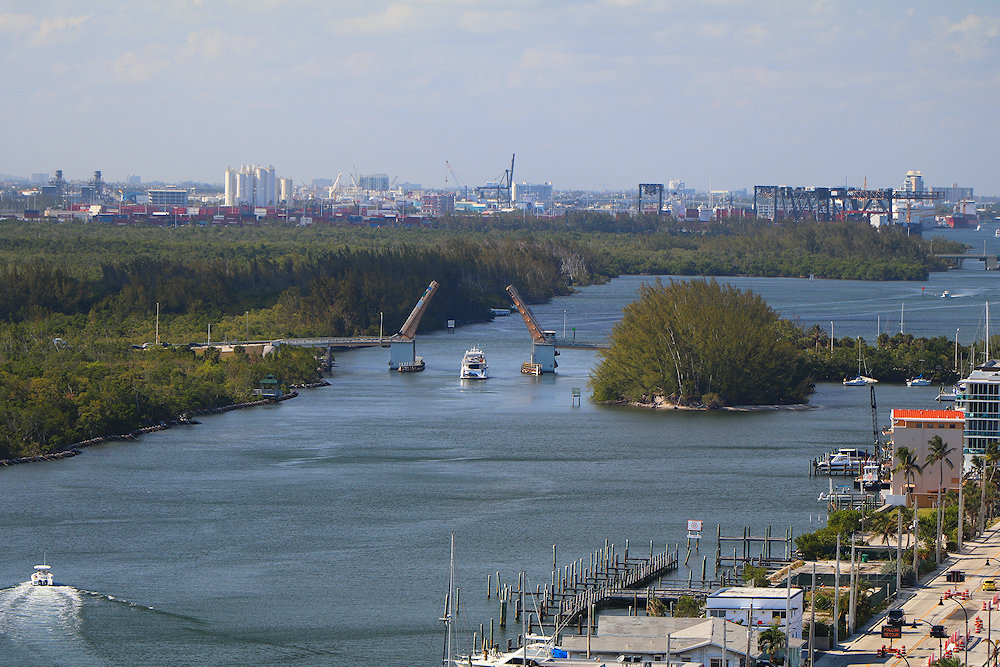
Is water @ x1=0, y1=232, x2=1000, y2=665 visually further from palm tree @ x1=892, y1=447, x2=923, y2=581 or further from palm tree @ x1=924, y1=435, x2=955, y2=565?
palm tree @ x1=924, y1=435, x2=955, y2=565

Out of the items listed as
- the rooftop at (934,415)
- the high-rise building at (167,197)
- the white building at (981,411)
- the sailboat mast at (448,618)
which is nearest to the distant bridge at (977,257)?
the white building at (981,411)

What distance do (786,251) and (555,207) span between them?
82226mm

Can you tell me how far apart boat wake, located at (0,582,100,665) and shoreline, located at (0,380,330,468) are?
9.81 m

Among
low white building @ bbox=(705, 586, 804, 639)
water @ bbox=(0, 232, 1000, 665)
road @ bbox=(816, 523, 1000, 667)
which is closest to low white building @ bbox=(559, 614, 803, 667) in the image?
low white building @ bbox=(705, 586, 804, 639)

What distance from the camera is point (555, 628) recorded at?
19.3 m

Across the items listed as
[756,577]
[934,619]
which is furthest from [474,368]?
[934,619]

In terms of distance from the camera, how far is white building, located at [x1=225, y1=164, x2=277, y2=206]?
16929 centimetres

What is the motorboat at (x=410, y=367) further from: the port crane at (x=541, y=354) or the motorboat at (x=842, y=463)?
the motorboat at (x=842, y=463)

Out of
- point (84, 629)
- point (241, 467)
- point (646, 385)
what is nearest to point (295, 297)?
point (646, 385)

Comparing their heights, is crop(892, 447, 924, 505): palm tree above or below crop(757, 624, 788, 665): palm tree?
above

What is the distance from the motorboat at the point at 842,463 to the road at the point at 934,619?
687cm

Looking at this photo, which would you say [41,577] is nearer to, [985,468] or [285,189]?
[985,468]

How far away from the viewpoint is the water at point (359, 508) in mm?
19469

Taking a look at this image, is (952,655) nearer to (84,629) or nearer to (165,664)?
(165,664)
